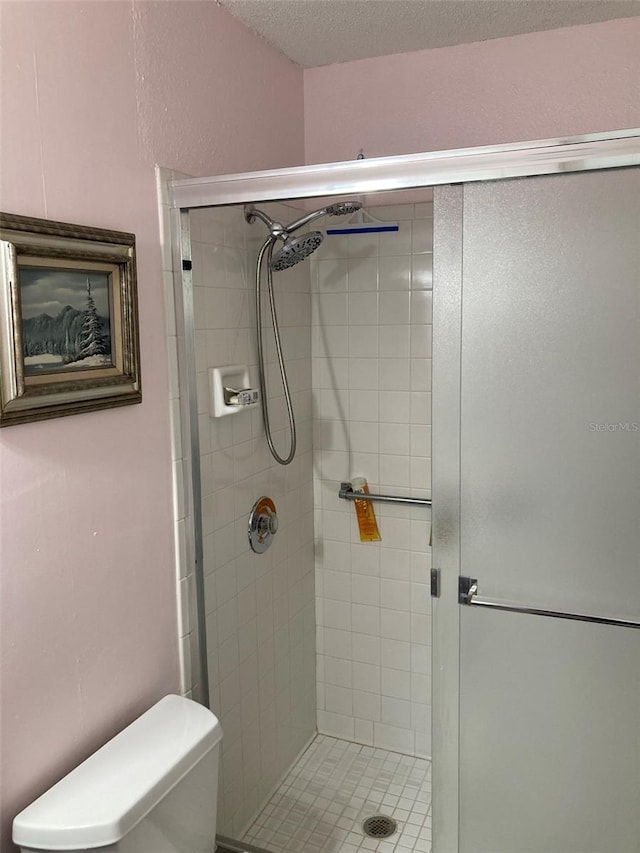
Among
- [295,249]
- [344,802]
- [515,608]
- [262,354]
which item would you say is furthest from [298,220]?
[344,802]

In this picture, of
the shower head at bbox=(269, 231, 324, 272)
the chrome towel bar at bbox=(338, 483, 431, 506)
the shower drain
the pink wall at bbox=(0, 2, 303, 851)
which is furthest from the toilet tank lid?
the shower head at bbox=(269, 231, 324, 272)

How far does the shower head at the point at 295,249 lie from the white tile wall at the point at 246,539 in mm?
99

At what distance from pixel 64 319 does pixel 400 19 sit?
4.35 feet

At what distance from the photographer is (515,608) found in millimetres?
1557

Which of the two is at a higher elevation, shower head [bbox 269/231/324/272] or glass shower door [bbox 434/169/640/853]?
shower head [bbox 269/231/324/272]

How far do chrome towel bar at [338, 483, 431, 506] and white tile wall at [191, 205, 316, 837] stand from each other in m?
0.13

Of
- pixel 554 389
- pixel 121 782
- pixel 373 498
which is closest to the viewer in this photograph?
pixel 121 782

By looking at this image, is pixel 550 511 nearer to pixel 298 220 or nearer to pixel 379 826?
pixel 298 220

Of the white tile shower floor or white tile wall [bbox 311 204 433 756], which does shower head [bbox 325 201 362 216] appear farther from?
the white tile shower floor

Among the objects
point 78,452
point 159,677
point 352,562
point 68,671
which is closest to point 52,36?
point 78,452

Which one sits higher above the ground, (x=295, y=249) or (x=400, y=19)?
(x=400, y=19)

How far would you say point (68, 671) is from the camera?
1.44 metres

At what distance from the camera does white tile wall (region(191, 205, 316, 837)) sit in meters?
1.91

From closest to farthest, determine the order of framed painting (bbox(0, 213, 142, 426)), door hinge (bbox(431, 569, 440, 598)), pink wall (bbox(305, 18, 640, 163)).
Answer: framed painting (bbox(0, 213, 142, 426)) < door hinge (bbox(431, 569, 440, 598)) < pink wall (bbox(305, 18, 640, 163))
